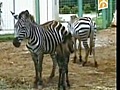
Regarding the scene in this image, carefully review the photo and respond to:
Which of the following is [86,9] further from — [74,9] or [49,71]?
[49,71]

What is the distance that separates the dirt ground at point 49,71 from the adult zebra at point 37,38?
A: 19.7 inches

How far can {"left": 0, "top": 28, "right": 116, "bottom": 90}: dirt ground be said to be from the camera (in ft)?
20.4

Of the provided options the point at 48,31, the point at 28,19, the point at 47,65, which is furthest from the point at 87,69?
the point at 28,19

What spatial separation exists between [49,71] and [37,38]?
175 centimetres

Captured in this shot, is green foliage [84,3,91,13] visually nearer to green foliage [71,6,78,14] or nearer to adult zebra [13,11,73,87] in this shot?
green foliage [71,6,78,14]

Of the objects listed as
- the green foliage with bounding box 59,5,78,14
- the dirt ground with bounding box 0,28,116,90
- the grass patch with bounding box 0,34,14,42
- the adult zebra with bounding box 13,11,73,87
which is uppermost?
the green foliage with bounding box 59,5,78,14

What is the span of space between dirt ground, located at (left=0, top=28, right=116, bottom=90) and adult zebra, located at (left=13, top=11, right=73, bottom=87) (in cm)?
50

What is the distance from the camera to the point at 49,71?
7656 millimetres

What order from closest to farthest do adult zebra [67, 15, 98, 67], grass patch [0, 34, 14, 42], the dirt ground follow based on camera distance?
the dirt ground, adult zebra [67, 15, 98, 67], grass patch [0, 34, 14, 42]

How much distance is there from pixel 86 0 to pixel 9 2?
11.6 feet

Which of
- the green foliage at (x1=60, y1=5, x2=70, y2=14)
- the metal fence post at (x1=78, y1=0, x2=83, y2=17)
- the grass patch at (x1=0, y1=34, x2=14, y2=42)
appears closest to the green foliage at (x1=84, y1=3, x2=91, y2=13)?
the metal fence post at (x1=78, y1=0, x2=83, y2=17)

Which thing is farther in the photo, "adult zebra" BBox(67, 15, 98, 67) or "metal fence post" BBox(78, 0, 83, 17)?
"metal fence post" BBox(78, 0, 83, 17)

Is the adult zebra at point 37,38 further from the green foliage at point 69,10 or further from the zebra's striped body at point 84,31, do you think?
the green foliage at point 69,10

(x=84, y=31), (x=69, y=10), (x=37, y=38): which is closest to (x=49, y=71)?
(x=84, y=31)
